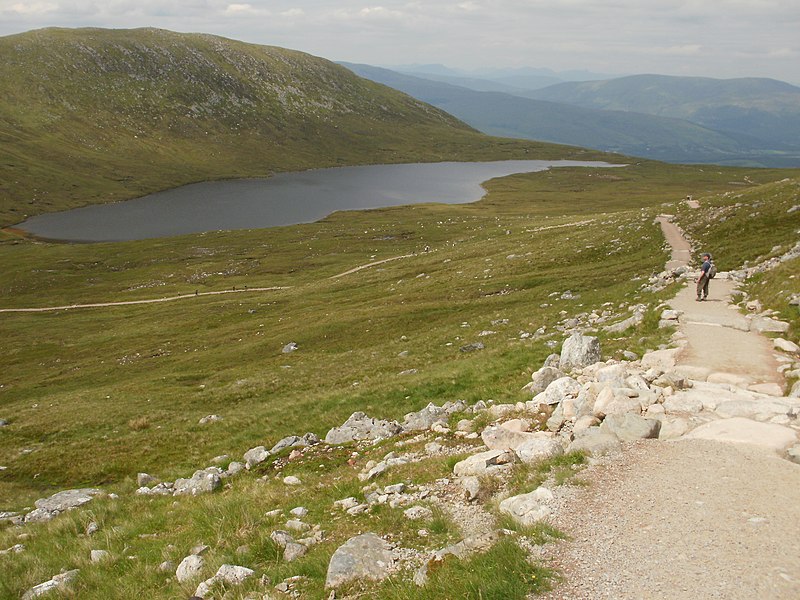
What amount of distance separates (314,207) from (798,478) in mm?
191628

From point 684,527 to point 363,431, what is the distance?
15401 millimetres

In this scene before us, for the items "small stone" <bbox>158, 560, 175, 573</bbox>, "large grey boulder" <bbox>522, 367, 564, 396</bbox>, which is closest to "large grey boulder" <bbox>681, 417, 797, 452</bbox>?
"large grey boulder" <bbox>522, 367, 564, 396</bbox>

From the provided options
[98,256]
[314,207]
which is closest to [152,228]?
[98,256]

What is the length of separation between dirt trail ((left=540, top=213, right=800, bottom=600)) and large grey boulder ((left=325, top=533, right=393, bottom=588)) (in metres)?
3.24

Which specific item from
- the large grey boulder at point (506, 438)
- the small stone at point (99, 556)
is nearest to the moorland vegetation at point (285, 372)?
the small stone at point (99, 556)

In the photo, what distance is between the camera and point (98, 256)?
128 m

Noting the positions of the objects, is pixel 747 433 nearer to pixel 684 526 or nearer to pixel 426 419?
pixel 684 526

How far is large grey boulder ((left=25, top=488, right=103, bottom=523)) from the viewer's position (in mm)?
21188

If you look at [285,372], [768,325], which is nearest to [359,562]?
[768,325]

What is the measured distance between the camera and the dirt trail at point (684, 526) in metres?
8.57

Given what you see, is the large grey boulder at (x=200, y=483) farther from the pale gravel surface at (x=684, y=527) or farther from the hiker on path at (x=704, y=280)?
the hiker on path at (x=704, y=280)

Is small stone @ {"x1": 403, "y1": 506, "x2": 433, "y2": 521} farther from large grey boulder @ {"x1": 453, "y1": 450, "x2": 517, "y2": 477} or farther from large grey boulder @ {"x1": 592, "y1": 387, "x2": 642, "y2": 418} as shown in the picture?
large grey boulder @ {"x1": 592, "y1": 387, "x2": 642, "y2": 418}

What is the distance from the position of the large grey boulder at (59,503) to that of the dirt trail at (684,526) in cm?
1988

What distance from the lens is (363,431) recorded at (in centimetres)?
2367
